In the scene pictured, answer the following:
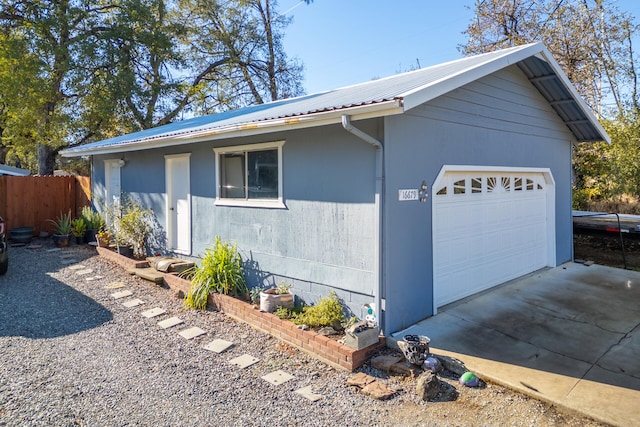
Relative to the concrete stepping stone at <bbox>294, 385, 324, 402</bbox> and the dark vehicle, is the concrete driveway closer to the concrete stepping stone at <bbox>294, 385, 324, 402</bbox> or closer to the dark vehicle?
the concrete stepping stone at <bbox>294, 385, 324, 402</bbox>

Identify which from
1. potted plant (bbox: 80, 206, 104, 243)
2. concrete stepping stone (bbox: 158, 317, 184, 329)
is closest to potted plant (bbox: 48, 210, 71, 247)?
potted plant (bbox: 80, 206, 104, 243)

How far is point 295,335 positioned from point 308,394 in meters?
1.12

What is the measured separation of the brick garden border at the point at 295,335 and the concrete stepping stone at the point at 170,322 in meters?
0.64

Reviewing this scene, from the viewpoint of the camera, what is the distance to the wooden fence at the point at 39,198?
11.8m

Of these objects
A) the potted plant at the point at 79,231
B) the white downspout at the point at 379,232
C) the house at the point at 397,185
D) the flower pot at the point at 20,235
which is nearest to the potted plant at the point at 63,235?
the potted plant at the point at 79,231

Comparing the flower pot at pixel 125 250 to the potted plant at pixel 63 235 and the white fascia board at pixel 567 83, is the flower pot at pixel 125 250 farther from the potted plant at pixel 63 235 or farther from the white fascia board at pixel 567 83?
the white fascia board at pixel 567 83

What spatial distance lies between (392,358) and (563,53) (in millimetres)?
17097

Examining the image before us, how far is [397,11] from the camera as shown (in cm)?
1803

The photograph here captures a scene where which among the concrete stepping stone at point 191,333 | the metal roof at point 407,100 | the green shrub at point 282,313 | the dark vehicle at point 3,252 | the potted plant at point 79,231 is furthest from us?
the potted plant at point 79,231

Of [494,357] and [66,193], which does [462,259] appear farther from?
[66,193]

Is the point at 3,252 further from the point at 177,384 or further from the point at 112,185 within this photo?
the point at 177,384

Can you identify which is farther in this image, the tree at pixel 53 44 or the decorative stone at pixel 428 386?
the tree at pixel 53 44

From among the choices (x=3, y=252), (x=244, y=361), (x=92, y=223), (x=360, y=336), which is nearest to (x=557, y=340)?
(x=360, y=336)

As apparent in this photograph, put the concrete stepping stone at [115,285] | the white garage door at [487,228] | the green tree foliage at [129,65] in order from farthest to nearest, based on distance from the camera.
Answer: the green tree foliage at [129,65], the concrete stepping stone at [115,285], the white garage door at [487,228]
